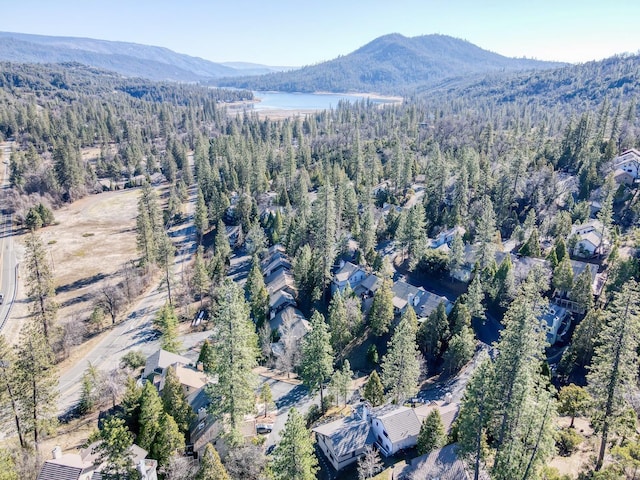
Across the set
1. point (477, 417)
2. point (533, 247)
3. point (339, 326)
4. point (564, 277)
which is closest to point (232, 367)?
point (477, 417)

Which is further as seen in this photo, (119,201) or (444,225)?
(119,201)

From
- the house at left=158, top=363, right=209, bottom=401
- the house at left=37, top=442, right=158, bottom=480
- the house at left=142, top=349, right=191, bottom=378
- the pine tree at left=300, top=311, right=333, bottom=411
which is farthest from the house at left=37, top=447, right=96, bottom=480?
the pine tree at left=300, top=311, right=333, bottom=411

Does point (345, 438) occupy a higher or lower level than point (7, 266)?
higher

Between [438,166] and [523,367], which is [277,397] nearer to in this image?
[523,367]

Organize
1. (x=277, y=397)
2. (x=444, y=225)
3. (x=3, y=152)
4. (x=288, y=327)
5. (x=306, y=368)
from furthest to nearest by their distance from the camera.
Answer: (x=3, y=152), (x=444, y=225), (x=288, y=327), (x=277, y=397), (x=306, y=368)

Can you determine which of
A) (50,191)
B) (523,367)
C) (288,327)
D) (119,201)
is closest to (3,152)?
(50,191)

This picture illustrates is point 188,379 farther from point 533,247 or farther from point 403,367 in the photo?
point 533,247

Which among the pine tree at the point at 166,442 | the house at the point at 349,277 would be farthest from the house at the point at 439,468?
the house at the point at 349,277
